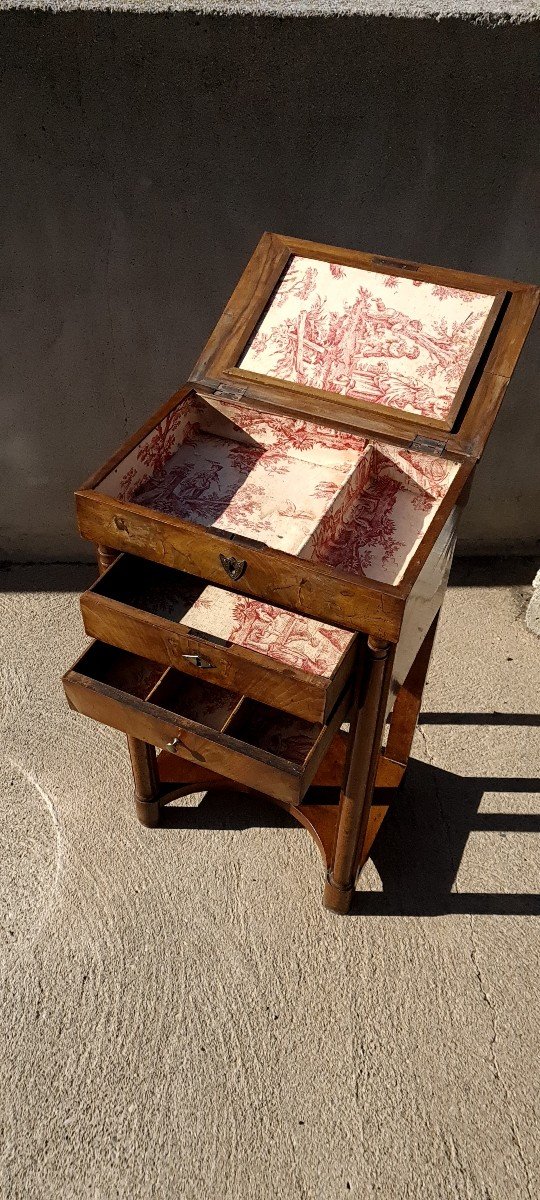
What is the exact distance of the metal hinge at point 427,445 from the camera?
5.47 feet

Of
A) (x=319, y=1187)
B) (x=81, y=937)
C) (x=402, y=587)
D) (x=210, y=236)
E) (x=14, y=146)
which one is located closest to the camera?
(x=402, y=587)

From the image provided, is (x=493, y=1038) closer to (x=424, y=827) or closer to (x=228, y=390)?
(x=424, y=827)

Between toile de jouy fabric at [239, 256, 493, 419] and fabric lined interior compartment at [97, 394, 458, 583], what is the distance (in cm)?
11

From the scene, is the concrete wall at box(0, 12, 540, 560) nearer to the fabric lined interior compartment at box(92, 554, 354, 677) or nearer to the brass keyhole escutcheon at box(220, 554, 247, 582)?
the fabric lined interior compartment at box(92, 554, 354, 677)

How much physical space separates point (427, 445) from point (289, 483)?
0.31 metres

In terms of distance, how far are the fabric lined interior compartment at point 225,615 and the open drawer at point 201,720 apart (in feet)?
0.39

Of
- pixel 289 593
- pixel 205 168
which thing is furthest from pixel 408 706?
pixel 205 168

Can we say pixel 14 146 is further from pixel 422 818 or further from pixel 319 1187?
pixel 319 1187


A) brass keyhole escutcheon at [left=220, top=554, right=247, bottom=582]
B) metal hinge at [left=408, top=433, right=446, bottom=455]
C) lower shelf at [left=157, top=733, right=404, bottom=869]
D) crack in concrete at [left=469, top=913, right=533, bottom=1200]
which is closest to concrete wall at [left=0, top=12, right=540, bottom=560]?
metal hinge at [left=408, top=433, right=446, bottom=455]

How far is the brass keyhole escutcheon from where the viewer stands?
1.51 meters

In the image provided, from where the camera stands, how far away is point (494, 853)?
2365mm

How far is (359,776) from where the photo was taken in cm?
181

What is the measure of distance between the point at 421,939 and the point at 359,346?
1406 millimetres

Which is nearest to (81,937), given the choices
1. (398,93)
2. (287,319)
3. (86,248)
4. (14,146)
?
(287,319)
